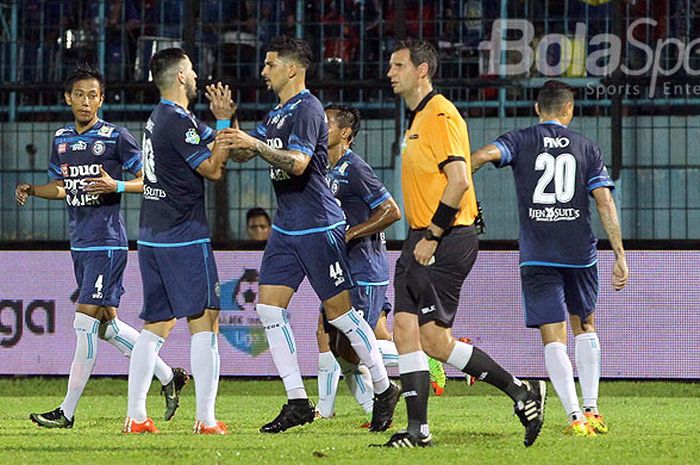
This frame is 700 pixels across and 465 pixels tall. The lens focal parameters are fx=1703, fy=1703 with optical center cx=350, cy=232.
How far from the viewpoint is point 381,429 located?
998 cm

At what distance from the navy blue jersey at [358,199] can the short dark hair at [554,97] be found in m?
1.30

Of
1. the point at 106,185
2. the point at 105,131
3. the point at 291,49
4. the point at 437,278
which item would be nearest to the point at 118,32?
the point at 105,131

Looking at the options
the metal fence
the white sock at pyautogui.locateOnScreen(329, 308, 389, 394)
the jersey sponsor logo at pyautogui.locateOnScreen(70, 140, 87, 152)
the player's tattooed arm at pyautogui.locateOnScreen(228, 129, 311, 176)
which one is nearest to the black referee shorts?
the player's tattooed arm at pyautogui.locateOnScreen(228, 129, 311, 176)

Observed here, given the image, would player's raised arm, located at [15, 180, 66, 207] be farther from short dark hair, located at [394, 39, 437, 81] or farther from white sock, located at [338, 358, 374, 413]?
short dark hair, located at [394, 39, 437, 81]

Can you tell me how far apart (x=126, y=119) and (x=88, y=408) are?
3.80 metres

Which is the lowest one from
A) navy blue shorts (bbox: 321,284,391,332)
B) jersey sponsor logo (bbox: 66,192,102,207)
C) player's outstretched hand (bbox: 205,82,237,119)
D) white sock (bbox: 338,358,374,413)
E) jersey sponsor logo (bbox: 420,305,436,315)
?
white sock (bbox: 338,358,374,413)

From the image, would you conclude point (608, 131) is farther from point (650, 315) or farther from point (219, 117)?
point (219, 117)

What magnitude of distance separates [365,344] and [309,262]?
25.1 inches

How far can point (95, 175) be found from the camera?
35.2ft

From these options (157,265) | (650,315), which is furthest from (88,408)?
(650,315)

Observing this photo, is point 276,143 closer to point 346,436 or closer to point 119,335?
point 346,436

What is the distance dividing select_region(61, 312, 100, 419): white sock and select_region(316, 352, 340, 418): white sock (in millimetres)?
1453

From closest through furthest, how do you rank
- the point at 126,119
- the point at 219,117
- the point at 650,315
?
the point at 219,117, the point at 650,315, the point at 126,119

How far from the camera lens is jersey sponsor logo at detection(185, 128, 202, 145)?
371 inches
